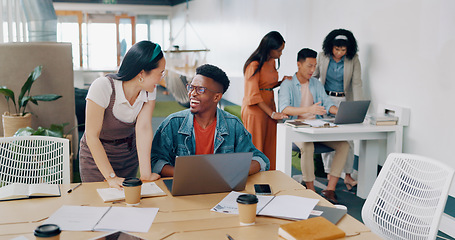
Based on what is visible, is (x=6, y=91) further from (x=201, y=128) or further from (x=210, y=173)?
(x=210, y=173)

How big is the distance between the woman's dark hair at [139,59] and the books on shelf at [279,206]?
28.6 inches

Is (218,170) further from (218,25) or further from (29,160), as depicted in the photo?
(218,25)

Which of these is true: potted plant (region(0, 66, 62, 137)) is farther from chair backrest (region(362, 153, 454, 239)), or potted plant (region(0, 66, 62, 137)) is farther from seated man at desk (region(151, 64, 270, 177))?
chair backrest (region(362, 153, 454, 239))

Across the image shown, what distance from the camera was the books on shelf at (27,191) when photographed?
1995mm

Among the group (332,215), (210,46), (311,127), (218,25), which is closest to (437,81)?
(311,127)

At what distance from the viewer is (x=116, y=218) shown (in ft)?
5.82

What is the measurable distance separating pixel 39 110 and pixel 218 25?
624 cm

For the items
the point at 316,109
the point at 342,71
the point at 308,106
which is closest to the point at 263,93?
the point at 308,106

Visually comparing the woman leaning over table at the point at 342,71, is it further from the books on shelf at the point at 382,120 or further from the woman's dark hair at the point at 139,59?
A: the woman's dark hair at the point at 139,59

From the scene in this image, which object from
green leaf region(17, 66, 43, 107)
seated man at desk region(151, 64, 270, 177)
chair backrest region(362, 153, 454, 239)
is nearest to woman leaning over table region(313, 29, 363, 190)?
chair backrest region(362, 153, 454, 239)

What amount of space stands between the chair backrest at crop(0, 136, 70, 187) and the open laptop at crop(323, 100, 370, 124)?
7.49 feet

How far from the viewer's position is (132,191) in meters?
1.92

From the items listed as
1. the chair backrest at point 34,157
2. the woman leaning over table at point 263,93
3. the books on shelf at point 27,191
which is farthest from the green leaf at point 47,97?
the books on shelf at point 27,191

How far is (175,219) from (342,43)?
3145mm
